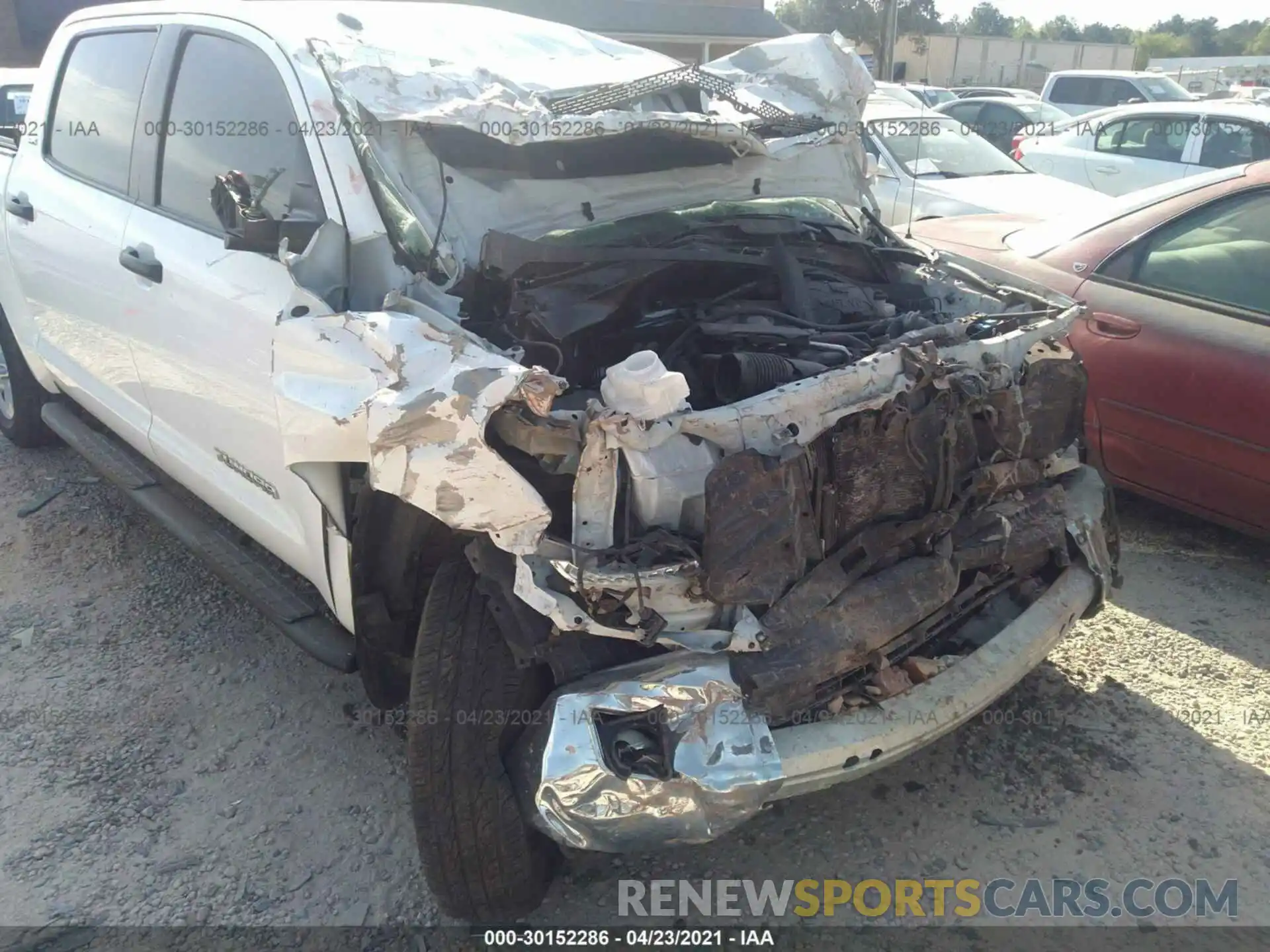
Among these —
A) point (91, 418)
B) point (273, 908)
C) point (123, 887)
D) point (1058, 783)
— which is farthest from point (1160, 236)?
point (91, 418)

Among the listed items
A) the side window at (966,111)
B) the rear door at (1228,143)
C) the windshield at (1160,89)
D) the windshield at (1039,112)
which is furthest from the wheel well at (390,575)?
the windshield at (1160,89)

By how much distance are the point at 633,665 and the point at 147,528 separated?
2965 mm

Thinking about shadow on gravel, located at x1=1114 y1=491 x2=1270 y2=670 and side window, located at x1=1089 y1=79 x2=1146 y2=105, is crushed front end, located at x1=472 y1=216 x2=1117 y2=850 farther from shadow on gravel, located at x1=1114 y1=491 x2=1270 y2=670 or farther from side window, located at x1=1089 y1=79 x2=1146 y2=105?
side window, located at x1=1089 y1=79 x2=1146 y2=105

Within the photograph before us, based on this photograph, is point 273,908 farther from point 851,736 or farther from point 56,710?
point 851,736

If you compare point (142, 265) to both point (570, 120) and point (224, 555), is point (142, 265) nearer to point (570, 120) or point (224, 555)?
point (224, 555)

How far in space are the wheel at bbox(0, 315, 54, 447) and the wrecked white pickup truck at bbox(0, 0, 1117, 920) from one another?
1.27 m

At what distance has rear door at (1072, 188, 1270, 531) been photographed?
3.38 meters

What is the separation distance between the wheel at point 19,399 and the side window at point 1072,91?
15.1 meters

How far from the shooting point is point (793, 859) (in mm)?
2473

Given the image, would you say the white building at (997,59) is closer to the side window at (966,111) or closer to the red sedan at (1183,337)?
the side window at (966,111)

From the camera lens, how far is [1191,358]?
348 centimetres

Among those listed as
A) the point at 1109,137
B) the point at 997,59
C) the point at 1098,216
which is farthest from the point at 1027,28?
the point at 1098,216

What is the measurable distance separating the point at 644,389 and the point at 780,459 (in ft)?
1.04

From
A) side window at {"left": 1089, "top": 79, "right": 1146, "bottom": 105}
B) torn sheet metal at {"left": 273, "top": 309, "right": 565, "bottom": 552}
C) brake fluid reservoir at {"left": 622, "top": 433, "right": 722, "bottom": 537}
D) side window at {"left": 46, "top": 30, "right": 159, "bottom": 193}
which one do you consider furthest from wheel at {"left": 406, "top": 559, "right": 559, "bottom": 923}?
side window at {"left": 1089, "top": 79, "right": 1146, "bottom": 105}
